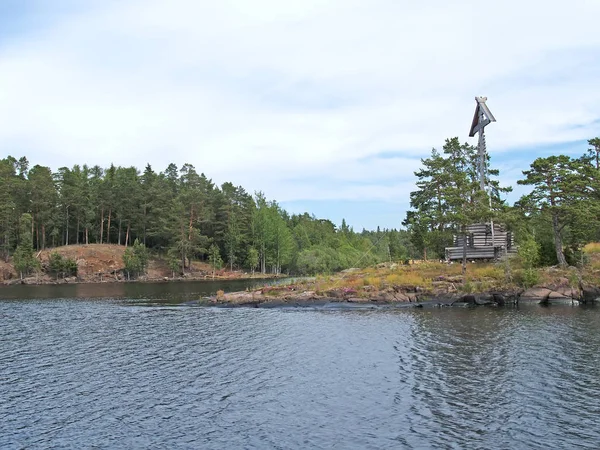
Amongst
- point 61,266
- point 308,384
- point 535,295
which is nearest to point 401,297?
point 535,295

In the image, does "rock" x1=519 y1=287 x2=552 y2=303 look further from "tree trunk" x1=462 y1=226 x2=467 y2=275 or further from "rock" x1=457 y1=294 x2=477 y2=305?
"tree trunk" x1=462 y1=226 x2=467 y2=275

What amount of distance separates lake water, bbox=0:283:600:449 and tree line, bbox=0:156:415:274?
80341 millimetres

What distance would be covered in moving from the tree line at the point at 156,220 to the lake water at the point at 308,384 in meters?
80.3

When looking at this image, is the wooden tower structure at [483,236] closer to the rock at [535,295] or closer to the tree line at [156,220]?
the rock at [535,295]

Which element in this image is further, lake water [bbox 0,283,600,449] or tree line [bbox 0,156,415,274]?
tree line [bbox 0,156,415,274]

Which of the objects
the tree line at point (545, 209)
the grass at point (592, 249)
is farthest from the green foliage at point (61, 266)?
the grass at point (592, 249)

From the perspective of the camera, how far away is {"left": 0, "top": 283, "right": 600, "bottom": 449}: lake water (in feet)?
61.8

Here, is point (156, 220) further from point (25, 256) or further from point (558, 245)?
point (558, 245)

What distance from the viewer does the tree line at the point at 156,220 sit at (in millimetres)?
123750

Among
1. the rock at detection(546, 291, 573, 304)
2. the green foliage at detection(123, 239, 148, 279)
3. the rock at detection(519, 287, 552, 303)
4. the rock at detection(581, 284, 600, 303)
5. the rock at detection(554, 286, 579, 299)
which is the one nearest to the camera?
the rock at detection(581, 284, 600, 303)

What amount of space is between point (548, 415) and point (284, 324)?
2780cm

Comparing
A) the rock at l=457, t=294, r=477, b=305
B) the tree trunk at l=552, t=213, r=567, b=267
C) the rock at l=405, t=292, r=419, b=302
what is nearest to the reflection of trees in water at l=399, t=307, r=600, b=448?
the rock at l=457, t=294, r=477, b=305

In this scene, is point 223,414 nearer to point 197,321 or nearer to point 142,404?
point 142,404

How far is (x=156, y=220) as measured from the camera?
134 metres
